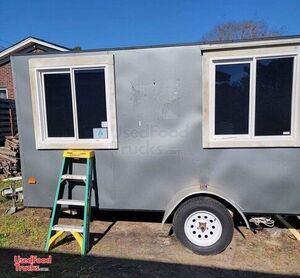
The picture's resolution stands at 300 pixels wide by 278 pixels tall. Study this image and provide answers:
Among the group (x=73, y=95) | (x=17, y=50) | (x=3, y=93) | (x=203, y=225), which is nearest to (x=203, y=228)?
(x=203, y=225)

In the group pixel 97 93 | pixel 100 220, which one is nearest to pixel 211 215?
pixel 100 220

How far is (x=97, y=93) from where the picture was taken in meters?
3.82

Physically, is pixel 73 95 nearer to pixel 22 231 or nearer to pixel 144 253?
pixel 22 231

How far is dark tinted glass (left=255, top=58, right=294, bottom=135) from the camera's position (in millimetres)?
3391

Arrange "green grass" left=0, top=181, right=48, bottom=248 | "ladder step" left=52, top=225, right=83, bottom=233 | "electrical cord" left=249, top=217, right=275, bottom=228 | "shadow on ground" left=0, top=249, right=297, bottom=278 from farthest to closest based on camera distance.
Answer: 1. "electrical cord" left=249, top=217, right=275, bottom=228
2. "green grass" left=0, top=181, right=48, bottom=248
3. "ladder step" left=52, top=225, right=83, bottom=233
4. "shadow on ground" left=0, top=249, right=297, bottom=278

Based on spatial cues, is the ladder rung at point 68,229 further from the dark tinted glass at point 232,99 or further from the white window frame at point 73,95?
the dark tinted glass at point 232,99

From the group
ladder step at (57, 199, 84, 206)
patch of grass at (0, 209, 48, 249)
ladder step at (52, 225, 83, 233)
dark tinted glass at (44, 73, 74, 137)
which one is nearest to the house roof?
dark tinted glass at (44, 73, 74, 137)

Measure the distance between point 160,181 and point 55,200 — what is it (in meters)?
1.59

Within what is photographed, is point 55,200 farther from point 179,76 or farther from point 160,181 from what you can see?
point 179,76

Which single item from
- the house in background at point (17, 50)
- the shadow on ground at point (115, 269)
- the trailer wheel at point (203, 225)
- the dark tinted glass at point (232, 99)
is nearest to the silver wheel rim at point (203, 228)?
the trailer wheel at point (203, 225)

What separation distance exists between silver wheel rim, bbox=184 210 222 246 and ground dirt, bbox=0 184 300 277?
0.69 feet

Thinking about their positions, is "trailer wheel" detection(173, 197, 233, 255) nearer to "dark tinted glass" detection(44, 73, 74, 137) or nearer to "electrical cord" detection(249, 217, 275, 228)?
"electrical cord" detection(249, 217, 275, 228)

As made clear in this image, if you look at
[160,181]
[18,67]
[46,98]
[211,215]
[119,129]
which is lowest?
[211,215]

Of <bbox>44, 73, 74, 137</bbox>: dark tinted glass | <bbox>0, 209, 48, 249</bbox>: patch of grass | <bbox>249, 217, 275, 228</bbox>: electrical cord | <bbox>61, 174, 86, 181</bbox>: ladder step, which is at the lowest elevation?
<bbox>0, 209, 48, 249</bbox>: patch of grass
